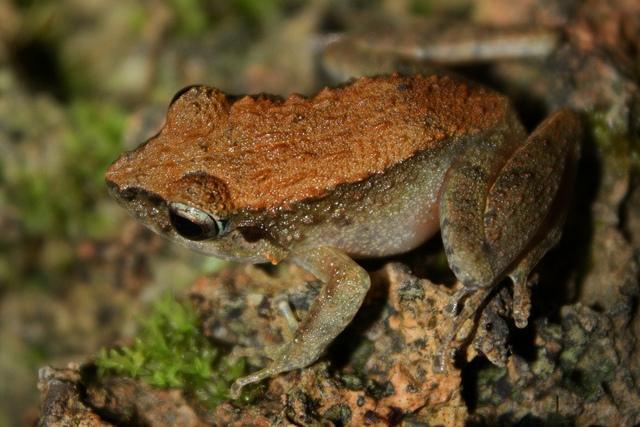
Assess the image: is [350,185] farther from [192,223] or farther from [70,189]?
[70,189]

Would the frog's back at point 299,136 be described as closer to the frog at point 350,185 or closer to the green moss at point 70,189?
the frog at point 350,185

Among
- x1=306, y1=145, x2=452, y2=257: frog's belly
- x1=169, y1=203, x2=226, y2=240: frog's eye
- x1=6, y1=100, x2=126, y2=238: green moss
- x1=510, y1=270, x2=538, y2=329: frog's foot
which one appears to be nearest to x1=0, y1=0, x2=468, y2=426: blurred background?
x1=6, y1=100, x2=126, y2=238: green moss

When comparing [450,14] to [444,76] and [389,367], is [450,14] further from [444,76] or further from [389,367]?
[389,367]

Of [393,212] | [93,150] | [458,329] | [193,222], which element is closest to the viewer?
[458,329]

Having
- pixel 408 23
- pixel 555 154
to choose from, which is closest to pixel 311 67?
pixel 408 23

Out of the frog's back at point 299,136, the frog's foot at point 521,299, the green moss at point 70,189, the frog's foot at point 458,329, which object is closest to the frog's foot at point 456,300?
the frog's foot at point 458,329

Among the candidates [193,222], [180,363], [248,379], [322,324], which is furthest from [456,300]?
[180,363]

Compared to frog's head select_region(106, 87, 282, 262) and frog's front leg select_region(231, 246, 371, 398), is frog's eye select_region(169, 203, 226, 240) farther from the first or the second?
frog's front leg select_region(231, 246, 371, 398)
